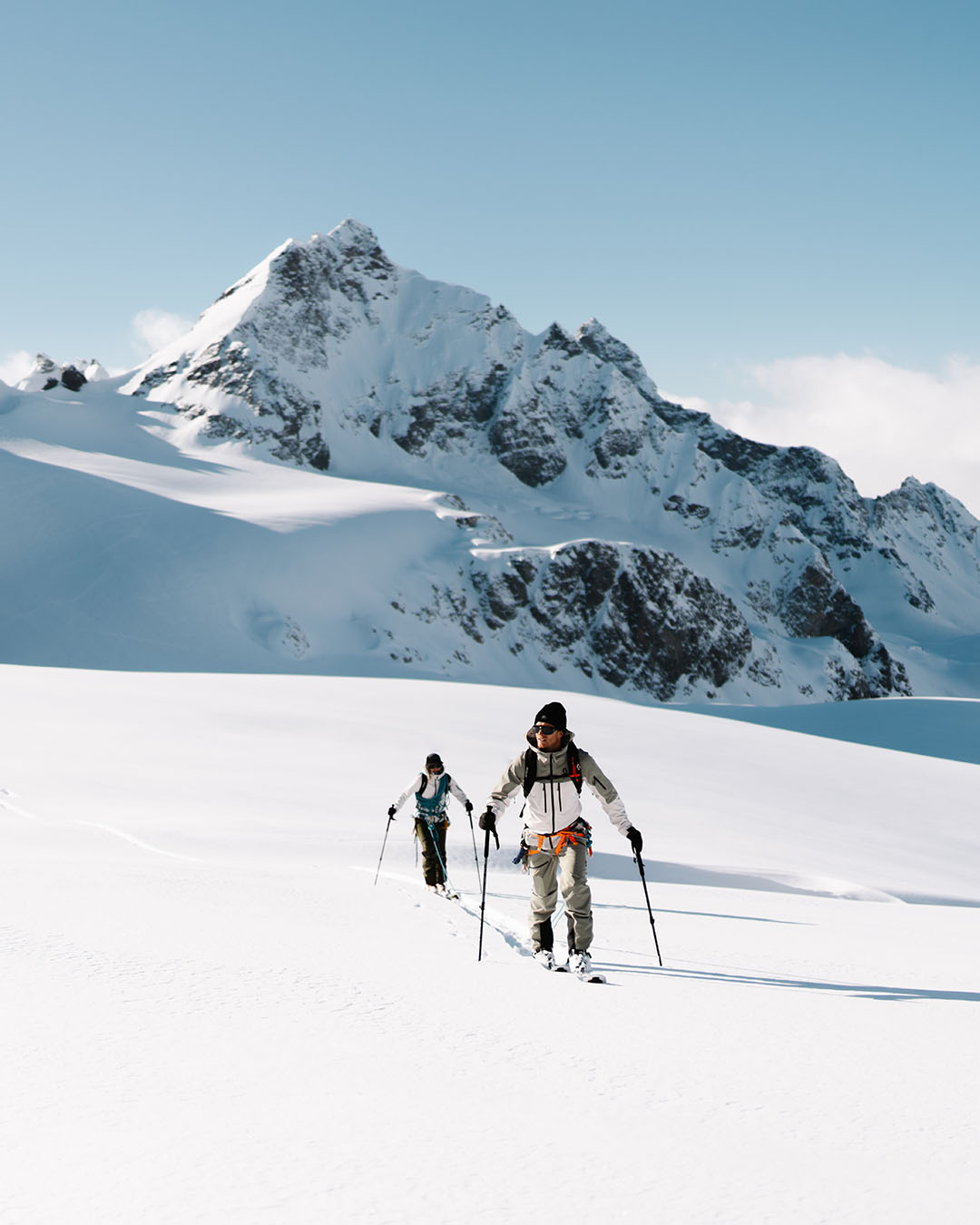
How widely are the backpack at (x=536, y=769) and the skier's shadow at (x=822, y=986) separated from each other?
1.36 meters

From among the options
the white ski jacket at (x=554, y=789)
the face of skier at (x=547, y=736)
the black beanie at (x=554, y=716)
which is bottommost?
the white ski jacket at (x=554, y=789)

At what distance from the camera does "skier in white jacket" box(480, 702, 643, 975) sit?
281 inches

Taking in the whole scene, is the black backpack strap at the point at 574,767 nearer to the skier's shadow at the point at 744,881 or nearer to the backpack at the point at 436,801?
the backpack at the point at 436,801

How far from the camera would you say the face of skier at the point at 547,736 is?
707cm

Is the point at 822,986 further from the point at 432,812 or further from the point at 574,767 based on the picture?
the point at 432,812

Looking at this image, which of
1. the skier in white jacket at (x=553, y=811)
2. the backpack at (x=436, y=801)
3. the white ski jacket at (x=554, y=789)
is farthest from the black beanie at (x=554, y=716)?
the backpack at (x=436, y=801)

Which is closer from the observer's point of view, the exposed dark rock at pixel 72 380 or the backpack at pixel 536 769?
the backpack at pixel 536 769

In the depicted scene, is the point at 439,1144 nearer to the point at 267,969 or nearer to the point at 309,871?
the point at 267,969

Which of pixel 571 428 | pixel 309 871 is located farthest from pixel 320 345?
pixel 309 871

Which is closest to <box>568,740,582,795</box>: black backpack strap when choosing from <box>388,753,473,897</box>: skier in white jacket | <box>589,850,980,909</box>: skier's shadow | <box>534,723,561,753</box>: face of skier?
<box>534,723,561,753</box>: face of skier

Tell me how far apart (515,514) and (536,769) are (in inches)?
5327

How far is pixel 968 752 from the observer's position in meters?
38.3

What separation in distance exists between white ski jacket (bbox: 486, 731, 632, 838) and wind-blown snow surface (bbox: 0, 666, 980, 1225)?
1041 millimetres

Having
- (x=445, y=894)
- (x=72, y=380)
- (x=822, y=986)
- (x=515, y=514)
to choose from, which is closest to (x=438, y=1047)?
(x=822, y=986)
